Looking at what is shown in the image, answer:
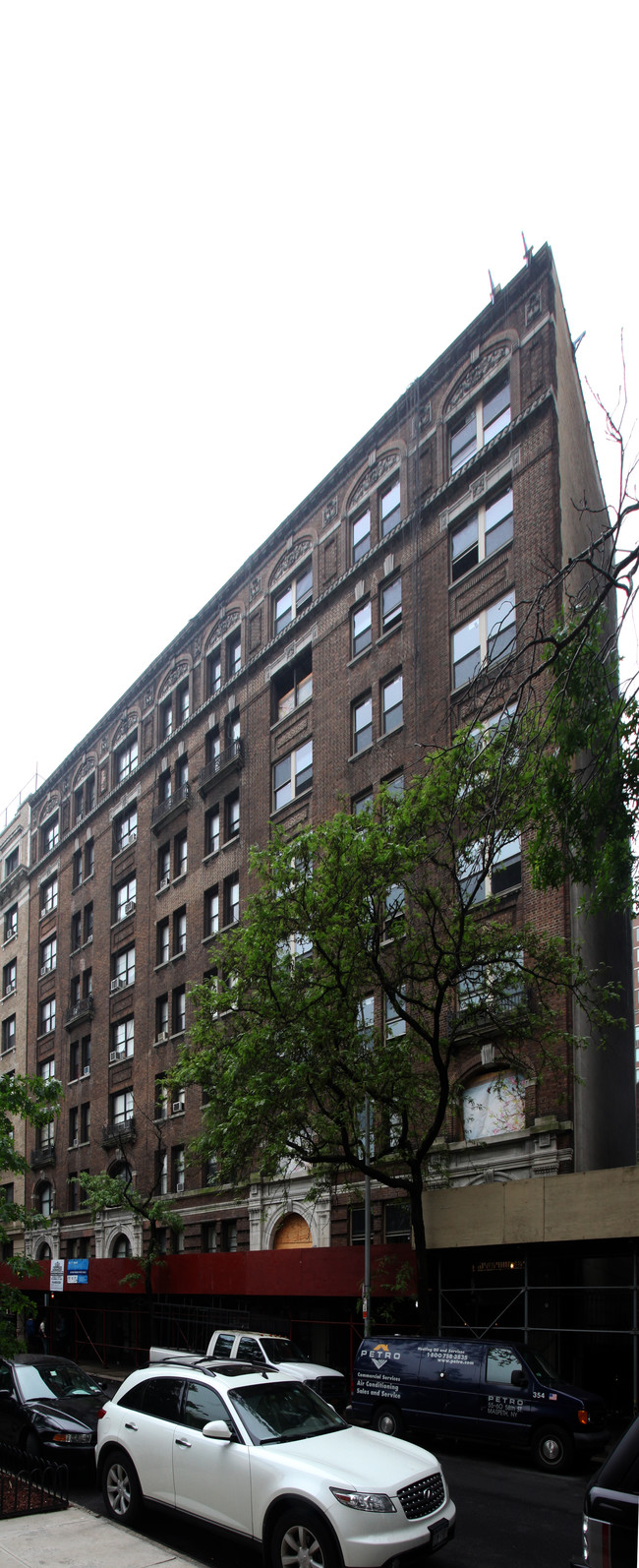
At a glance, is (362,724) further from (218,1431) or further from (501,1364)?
(218,1431)

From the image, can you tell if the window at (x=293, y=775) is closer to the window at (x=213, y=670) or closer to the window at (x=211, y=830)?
the window at (x=211, y=830)

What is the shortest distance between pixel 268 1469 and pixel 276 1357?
12.3m

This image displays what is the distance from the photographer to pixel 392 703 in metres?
29.1

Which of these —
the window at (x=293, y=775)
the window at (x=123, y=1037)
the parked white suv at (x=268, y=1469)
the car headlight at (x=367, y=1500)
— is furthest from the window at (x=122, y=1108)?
the car headlight at (x=367, y=1500)

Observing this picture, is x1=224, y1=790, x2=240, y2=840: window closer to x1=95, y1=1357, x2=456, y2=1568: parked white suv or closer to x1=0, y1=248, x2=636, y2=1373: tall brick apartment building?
x1=0, y1=248, x2=636, y2=1373: tall brick apartment building

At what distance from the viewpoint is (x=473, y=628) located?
26.4 meters

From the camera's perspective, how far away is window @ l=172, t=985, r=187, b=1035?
38.0 metres

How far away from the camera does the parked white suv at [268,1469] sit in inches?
334

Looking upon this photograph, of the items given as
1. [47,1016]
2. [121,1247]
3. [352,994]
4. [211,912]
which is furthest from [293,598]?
[47,1016]

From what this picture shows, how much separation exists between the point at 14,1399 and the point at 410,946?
8.83 metres

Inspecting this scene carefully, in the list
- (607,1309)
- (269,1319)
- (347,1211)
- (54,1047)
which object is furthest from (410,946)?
(54,1047)

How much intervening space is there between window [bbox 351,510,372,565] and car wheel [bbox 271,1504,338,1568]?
25.6m

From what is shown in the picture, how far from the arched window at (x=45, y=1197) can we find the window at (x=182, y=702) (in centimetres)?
1989

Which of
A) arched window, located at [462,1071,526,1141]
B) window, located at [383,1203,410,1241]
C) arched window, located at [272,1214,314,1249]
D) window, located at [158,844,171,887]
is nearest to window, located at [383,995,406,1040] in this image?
arched window, located at [462,1071,526,1141]
